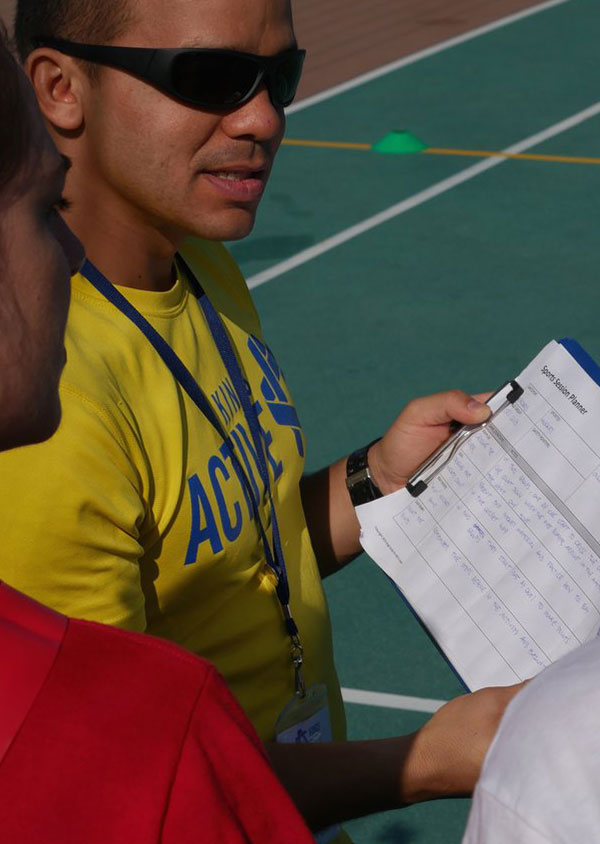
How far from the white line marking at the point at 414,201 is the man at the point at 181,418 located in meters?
5.15

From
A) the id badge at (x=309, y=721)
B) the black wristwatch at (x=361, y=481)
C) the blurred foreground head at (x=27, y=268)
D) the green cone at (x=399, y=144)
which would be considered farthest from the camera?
the green cone at (x=399, y=144)

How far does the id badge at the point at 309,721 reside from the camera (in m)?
2.26

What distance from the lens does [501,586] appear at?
7.14 ft

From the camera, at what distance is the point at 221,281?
99.6 inches

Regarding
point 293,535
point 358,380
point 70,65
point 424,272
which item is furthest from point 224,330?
point 424,272

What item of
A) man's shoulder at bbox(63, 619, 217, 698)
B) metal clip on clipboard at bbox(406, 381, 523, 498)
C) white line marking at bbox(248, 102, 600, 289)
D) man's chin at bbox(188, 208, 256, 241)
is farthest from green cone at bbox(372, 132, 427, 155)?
man's shoulder at bbox(63, 619, 217, 698)

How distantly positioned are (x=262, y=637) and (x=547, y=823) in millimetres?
1067

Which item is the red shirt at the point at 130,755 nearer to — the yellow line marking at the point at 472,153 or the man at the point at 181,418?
the man at the point at 181,418

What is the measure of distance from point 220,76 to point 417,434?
2.64ft

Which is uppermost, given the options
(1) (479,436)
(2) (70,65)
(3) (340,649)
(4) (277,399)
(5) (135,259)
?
(2) (70,65)

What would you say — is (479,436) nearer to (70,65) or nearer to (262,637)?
(262,637)

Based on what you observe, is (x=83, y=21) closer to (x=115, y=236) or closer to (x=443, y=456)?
(x=115, y=236)

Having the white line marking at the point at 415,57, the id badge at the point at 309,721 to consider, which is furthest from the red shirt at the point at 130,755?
the white line marking at the point at 415,57

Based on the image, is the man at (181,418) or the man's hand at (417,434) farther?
the man's hand at (417,434)
